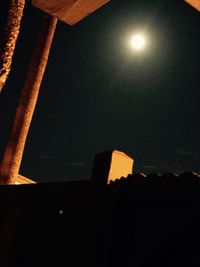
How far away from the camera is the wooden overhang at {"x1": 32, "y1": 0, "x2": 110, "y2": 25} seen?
8.19m

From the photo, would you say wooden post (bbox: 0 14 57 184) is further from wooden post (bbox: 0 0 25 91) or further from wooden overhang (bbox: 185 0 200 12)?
wooden overhang (bbox: 185 0 200 12)

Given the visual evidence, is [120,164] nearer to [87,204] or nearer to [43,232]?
[87,204]

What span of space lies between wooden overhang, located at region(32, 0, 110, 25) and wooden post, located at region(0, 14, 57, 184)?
289cm

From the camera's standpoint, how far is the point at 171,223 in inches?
140

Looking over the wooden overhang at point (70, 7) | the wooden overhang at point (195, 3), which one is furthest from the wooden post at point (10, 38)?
the wooden overhang at point (195, 3)

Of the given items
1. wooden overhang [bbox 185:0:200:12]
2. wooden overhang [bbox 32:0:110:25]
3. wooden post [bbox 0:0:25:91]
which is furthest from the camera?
wooden post [bbox 0:0:25:91]

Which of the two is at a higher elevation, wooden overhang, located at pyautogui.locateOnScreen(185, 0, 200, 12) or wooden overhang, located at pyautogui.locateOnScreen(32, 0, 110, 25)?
wooden overhang, located at pyautogui.locateOnScreen(32, 0, 110, 25)

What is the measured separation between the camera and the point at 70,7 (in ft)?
28.3

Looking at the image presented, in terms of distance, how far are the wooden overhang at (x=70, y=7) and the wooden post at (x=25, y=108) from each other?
2.89m

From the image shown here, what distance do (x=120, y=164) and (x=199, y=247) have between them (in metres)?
1.71

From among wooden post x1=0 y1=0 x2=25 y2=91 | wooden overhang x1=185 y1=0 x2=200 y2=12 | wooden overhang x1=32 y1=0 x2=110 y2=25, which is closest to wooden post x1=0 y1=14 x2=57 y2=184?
wooden post x1=0 y1=0 x2=25 y2=91

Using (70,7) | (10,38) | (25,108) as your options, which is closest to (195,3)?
(70,7)

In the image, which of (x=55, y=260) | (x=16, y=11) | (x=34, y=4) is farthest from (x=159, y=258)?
(x=16, y=11)

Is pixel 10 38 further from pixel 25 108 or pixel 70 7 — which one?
pixel 25 108
